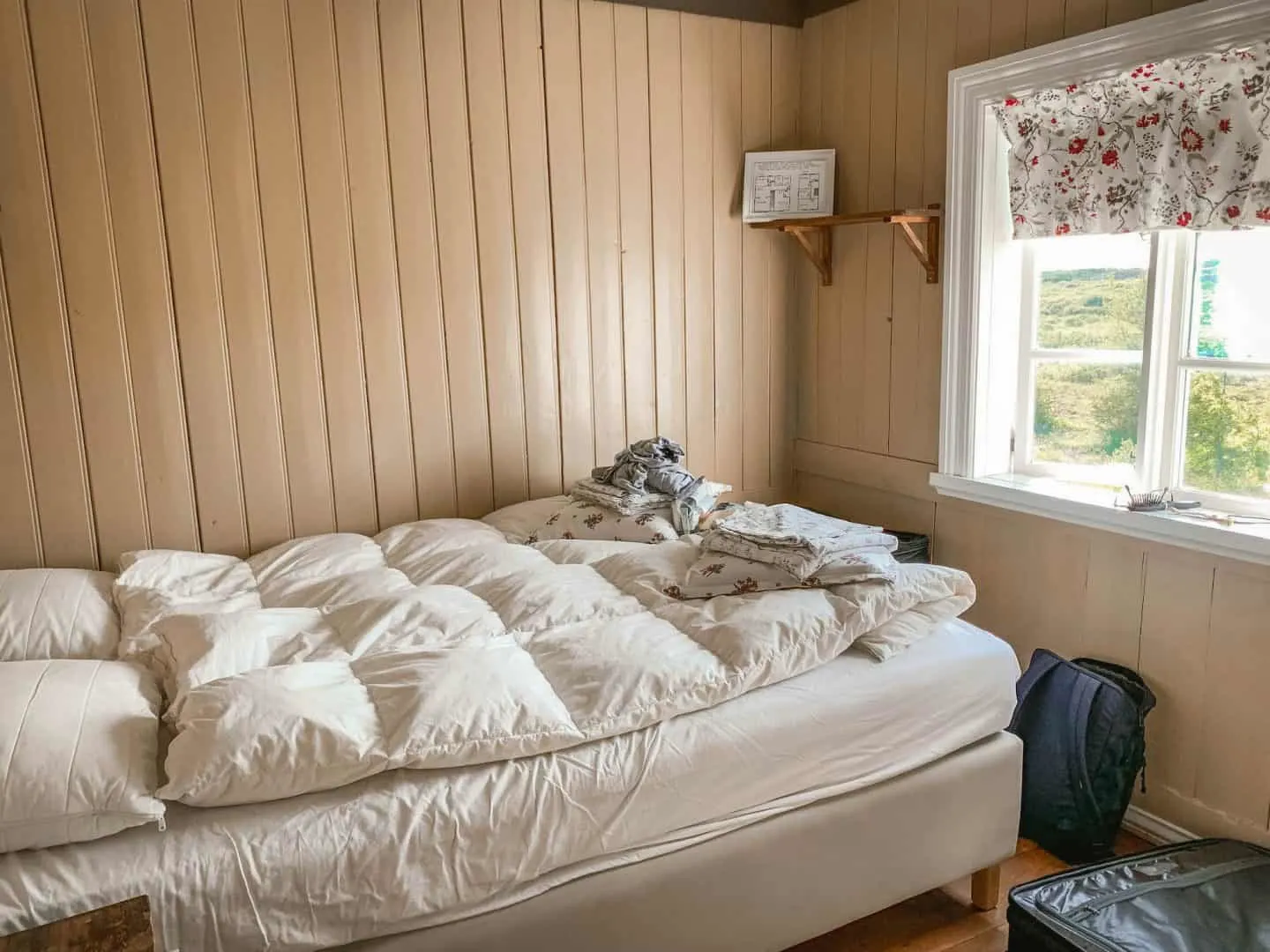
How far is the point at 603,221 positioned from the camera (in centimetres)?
292

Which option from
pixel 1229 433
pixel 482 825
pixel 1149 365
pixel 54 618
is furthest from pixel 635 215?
pixel 482 825

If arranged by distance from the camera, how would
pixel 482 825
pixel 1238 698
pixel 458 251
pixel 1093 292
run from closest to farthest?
pixel 482 825 < pixel 1238 698 < pixel 1093 292 < pixel 458 251

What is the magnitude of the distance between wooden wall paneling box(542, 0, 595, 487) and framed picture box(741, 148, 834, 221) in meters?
0.60

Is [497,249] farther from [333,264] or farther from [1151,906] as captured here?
[1151,906]

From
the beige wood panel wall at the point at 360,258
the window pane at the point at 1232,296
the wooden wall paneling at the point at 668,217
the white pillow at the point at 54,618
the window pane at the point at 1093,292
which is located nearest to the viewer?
the white pillow at the point at 54,618

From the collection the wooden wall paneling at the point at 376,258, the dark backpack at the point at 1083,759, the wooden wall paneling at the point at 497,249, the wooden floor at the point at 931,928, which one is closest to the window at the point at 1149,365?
the dark backpack at the point at 1083,759

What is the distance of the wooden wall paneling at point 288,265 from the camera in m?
2.40

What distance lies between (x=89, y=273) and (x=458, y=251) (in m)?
0.93

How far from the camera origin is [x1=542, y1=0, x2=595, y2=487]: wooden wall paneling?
9.12 ft

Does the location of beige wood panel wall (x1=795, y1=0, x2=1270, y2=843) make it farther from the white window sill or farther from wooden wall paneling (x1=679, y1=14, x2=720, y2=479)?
wooden wall paneling (x1=679, y1=14, x2=720, y2=479)

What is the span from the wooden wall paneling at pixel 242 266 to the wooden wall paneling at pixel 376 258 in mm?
250

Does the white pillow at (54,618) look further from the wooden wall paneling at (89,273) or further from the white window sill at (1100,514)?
the white window sill at (1100,514)

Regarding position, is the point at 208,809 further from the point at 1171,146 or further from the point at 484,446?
the point at 1171,146

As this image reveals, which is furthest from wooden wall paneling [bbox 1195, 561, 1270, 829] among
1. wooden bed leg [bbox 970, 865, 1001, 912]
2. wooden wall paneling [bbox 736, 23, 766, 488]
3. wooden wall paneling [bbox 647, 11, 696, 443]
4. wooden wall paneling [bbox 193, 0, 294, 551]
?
wooden wall paneling [bbox 193, 0, 294, 551]
